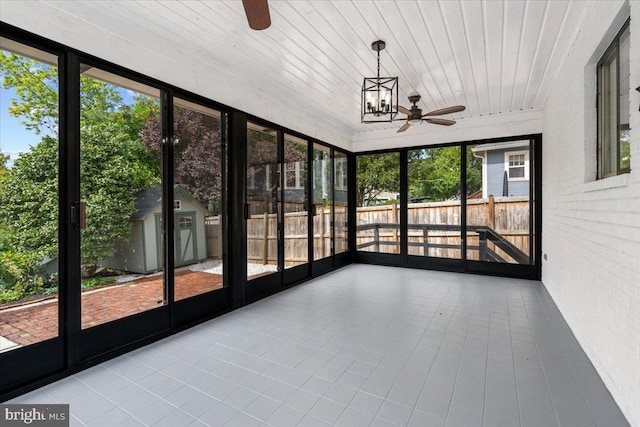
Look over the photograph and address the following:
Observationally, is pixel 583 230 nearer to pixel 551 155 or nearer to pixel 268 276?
pixel 551 155

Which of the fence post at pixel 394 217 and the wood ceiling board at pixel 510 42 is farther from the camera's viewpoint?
the fence post at pixel 394 217

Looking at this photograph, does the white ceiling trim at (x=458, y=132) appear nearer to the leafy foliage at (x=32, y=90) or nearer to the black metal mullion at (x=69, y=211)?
the black metal mullion at (x=69, y=211)

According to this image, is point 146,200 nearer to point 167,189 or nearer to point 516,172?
point 167,189

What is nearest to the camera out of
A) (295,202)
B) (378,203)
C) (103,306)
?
(103,306)

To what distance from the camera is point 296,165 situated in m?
5.22

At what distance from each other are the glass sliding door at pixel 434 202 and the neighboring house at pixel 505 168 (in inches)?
18.7

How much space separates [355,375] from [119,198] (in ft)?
8.44

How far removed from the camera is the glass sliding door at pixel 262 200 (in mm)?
4242

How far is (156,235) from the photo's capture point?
3107 mm

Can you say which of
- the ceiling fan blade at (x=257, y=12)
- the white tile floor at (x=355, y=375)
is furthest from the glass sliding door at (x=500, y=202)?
the ceiling fan blade at (x=257, y=12)

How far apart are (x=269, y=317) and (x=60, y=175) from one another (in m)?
2.43

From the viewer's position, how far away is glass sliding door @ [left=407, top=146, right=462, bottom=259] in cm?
600

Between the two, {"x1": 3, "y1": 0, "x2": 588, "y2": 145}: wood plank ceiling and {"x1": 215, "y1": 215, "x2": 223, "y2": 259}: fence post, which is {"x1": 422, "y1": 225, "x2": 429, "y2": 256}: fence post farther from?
{"x1": 215, "y1": 215, "x2": 223, "y2": 259}: fence post

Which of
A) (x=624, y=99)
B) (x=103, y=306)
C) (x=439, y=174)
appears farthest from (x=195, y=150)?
(x=439, y=174)
